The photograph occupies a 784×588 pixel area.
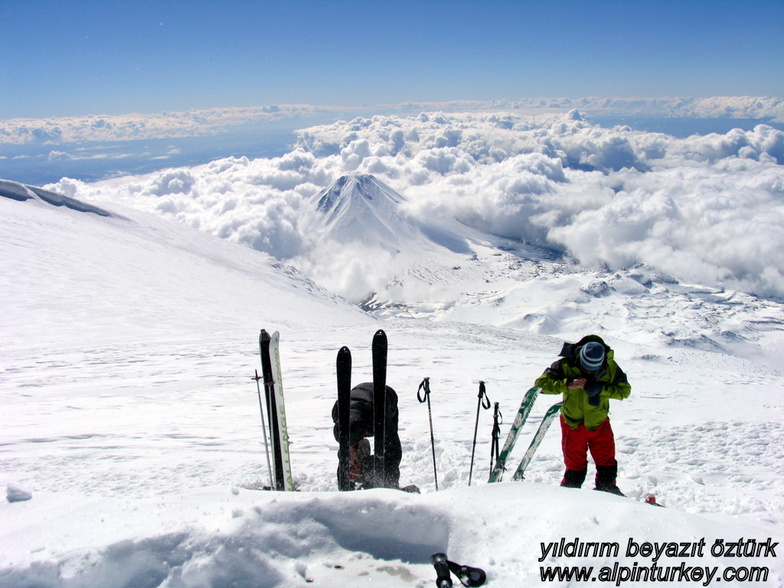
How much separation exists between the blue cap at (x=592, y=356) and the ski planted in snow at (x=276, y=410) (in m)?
3.74

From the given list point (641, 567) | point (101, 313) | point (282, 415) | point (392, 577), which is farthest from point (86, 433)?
point (101, 313)

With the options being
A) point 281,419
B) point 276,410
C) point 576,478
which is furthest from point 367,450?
point 576,478

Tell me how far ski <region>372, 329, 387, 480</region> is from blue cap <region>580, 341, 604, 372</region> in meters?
2.39

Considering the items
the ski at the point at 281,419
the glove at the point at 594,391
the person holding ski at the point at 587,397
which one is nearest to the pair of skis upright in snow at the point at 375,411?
the ski at the point at 281,419

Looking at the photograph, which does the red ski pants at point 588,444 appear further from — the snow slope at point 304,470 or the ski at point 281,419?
the ski at point 281,419

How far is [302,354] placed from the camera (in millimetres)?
17453

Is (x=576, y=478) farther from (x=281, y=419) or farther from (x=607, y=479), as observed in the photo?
(x=281, y=419)

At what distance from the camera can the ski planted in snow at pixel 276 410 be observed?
17.7ft

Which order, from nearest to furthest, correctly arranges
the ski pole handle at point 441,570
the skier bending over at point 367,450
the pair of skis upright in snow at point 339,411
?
the ski pole handle at point 441,570 → the pair of skis upright in snow at point 339,411 → the skier bending over at point 367,450

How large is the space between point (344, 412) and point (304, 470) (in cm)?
201

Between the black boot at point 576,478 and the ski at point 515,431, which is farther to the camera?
the ski at point 515,431

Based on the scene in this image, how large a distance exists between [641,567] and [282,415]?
160 inches

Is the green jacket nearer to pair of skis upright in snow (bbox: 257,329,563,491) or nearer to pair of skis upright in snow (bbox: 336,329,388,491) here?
pair of skis upright in snow (bbox: 257,329,563,491)

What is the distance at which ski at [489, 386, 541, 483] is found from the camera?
5948 millimetres
